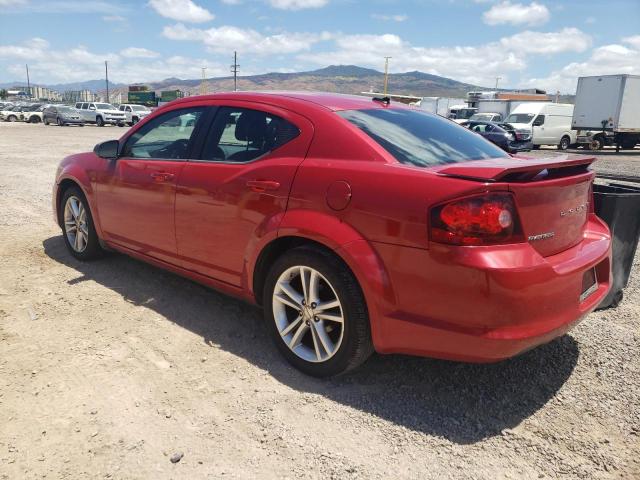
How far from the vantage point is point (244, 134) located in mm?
3422

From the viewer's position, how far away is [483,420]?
2646 mm

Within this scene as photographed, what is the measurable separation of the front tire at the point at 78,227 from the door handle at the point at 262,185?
7.64ft

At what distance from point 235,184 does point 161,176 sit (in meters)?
0.85

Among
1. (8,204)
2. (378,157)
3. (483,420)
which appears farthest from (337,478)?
(8,204)

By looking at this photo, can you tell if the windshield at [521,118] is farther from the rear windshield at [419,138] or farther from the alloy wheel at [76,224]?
the alloy wheel at [76,224]

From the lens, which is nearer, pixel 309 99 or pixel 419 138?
pixel 419 138

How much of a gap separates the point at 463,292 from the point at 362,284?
526 millimetres

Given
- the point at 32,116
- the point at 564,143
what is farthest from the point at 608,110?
the point at 32,116

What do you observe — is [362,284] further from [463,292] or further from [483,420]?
[483,420]

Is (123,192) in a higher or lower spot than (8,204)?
higher

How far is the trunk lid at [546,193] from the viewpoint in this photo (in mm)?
2389

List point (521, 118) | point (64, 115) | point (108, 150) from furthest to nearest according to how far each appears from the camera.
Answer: point (64, 115) → point (521, 118) → point (108, 150)

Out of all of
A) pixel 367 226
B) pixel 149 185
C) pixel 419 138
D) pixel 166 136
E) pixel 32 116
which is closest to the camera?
pixel 367 226

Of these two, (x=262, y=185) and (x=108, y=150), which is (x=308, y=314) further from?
(x=108, y=150)
